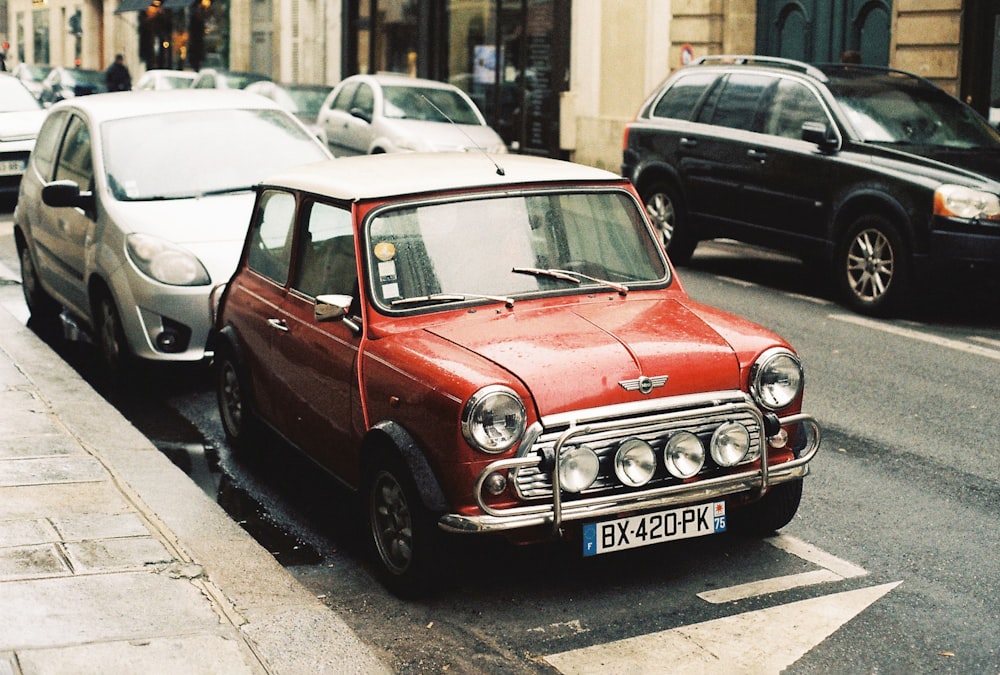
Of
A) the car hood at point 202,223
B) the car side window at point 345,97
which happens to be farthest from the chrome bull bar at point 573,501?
the car side window at point 345,97

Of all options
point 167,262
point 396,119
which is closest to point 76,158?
point 167,262

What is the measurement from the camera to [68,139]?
1012 cm

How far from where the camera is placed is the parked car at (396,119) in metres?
18.6

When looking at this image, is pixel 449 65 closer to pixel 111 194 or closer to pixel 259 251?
pixel 111 194

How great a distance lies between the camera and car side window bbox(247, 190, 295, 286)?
660 centimetres

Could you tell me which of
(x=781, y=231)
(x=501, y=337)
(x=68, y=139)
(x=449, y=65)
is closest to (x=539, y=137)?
(x=449, y=65)

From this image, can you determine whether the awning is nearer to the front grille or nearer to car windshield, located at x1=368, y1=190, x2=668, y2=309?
car windshield, located at x1=368, y1=190, x2=668, y2=309

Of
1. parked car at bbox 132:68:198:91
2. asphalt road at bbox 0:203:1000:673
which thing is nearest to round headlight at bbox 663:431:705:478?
asphalt road at bbox 0:203:1000:673

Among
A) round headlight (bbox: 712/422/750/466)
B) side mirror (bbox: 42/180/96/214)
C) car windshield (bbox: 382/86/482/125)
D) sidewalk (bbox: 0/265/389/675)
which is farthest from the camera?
car windshield (bbox: 382/86/482/125)

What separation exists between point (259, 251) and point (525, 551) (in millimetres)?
2138

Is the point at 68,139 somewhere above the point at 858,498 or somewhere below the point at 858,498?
above

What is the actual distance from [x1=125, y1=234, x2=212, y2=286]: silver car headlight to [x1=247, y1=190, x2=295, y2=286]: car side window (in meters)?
1.46

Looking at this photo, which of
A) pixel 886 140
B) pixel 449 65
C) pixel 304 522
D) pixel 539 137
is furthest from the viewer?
pixel 449 65

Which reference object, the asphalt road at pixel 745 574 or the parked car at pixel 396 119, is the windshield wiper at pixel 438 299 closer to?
the asphalt road at pixel 745 574
